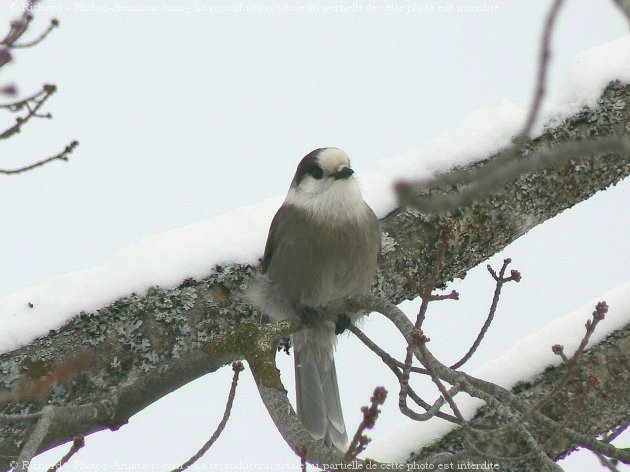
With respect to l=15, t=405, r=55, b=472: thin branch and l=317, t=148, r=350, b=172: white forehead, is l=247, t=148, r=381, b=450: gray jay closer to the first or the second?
l=317, t=148, r=350, b=172: white forehead

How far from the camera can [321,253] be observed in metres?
3.70

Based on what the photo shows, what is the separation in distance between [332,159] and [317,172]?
11 centimetres

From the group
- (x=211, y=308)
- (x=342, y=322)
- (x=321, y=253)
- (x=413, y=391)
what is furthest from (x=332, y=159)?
(x=413, y=391)

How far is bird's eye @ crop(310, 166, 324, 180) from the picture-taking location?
12.4 feet

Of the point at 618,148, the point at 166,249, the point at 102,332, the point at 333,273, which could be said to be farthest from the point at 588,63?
the point at 618,148

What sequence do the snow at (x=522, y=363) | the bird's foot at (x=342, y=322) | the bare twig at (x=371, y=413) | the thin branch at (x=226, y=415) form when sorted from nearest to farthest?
the bare twig at (x=371, y=413)
the thin branch at (x=226, y=415)
the snow at (x=522, y=363)
the bird's foot at (x=342, y=322)

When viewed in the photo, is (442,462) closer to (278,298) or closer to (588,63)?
(278,298)

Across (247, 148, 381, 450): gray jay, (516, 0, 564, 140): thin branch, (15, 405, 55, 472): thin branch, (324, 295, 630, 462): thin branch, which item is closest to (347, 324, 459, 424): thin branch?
(324, 295, 630, 462): thin branch

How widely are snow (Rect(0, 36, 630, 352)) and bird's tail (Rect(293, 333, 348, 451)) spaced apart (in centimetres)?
62

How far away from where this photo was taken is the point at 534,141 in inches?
147

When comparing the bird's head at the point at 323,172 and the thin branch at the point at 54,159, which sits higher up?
the thin branch at the point at 54,159

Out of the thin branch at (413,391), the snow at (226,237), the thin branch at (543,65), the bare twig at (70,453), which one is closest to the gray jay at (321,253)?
the snow at (226,237)

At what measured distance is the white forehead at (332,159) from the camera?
370cm

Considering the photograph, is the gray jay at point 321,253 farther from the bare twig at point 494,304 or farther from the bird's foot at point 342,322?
the bare twig at point 494,304
